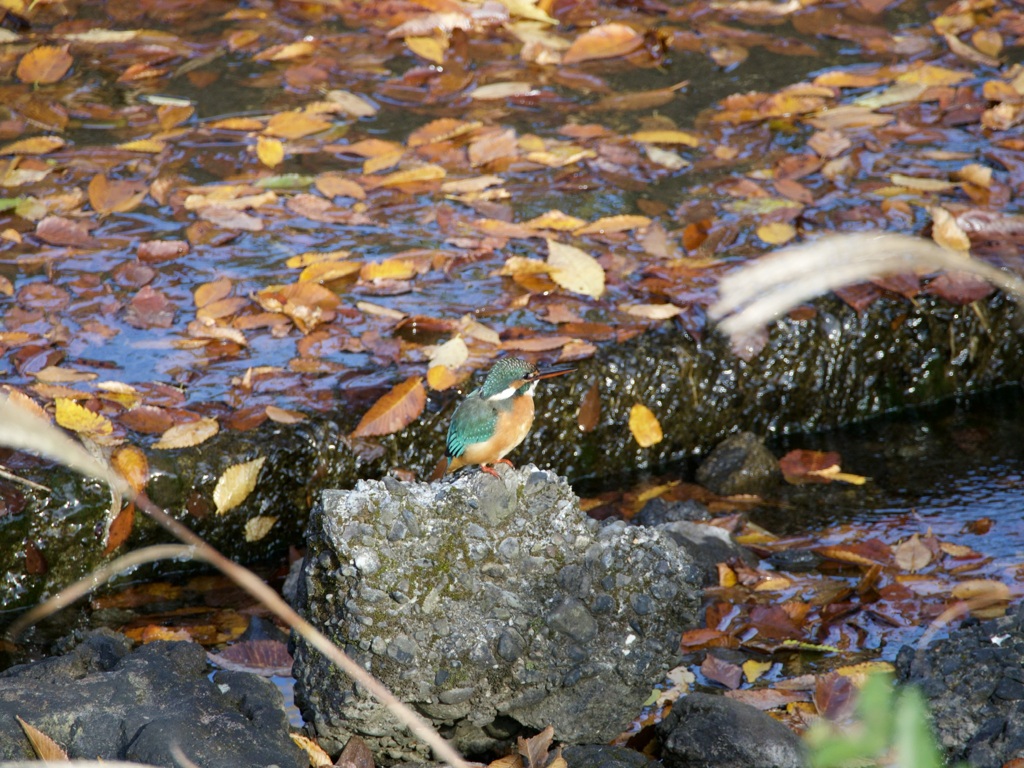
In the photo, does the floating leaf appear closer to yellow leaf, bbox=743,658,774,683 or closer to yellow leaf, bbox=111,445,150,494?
yellow leaf, bbox=111,445,150,494

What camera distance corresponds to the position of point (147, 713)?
2.54 m

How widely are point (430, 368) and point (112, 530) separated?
A: 1.29 m

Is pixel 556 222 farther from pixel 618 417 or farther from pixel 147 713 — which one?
pixel 147 713

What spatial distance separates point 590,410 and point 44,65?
4308mm

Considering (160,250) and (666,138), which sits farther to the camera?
(666,138)

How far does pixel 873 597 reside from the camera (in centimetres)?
388

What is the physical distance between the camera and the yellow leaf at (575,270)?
4.81 m

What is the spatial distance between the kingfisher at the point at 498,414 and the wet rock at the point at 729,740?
87 centimetres

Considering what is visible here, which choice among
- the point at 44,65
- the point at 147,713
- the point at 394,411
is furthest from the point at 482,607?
the point at 44,65

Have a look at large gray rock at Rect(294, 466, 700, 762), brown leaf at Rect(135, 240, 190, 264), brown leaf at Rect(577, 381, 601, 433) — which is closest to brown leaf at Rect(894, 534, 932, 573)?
brown leaf at Rect(577, 381, 601, 433)

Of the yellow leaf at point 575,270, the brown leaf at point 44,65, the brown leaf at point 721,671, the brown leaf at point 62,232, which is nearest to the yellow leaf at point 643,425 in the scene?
the yellow leaf at point 575,270

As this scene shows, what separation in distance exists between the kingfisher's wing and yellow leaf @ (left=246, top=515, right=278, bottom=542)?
3.94 ft

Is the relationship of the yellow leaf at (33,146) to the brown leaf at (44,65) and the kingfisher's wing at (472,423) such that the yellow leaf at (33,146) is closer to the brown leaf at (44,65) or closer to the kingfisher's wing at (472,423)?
the brown leaf at (44,65)

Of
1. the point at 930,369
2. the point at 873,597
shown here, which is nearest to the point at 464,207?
the point at 930,369
